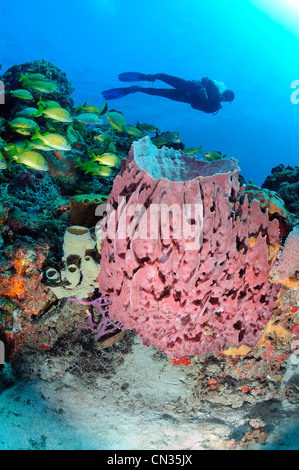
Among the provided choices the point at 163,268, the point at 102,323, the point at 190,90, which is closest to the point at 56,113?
the point at 102,323

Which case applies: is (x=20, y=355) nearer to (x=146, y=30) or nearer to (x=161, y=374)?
(x=161, y=374)

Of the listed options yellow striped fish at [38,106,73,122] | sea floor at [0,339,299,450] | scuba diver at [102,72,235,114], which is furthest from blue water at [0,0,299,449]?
sea floor at [0,339,299,450]

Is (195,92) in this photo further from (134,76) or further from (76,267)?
(76,267)

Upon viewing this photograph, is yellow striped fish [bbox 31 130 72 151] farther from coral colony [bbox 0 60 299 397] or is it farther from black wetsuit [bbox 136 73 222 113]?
black wetsuit [bbox 136 73 222 113]

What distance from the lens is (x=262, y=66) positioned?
61750 millimetres

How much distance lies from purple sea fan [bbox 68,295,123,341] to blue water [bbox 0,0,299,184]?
64.6 meters

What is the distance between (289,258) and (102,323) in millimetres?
2213

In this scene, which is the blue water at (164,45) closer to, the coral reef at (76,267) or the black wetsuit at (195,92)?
the black wetsuit at (195,92)

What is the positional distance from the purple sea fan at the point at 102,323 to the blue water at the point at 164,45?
64599 mm

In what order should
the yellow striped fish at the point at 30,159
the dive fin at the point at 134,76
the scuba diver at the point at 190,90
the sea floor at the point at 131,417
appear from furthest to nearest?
the dive fin at the point at 134,76
the scuba diver at the point at 190,90
the yellow striped fish at the point at 30,159
the sea floor at the point at 131,417

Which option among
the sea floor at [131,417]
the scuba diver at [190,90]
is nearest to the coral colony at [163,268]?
the sea floor at [131,417]

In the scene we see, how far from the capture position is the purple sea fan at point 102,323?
3.11 metres

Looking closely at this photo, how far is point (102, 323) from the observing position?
3.23 metres
